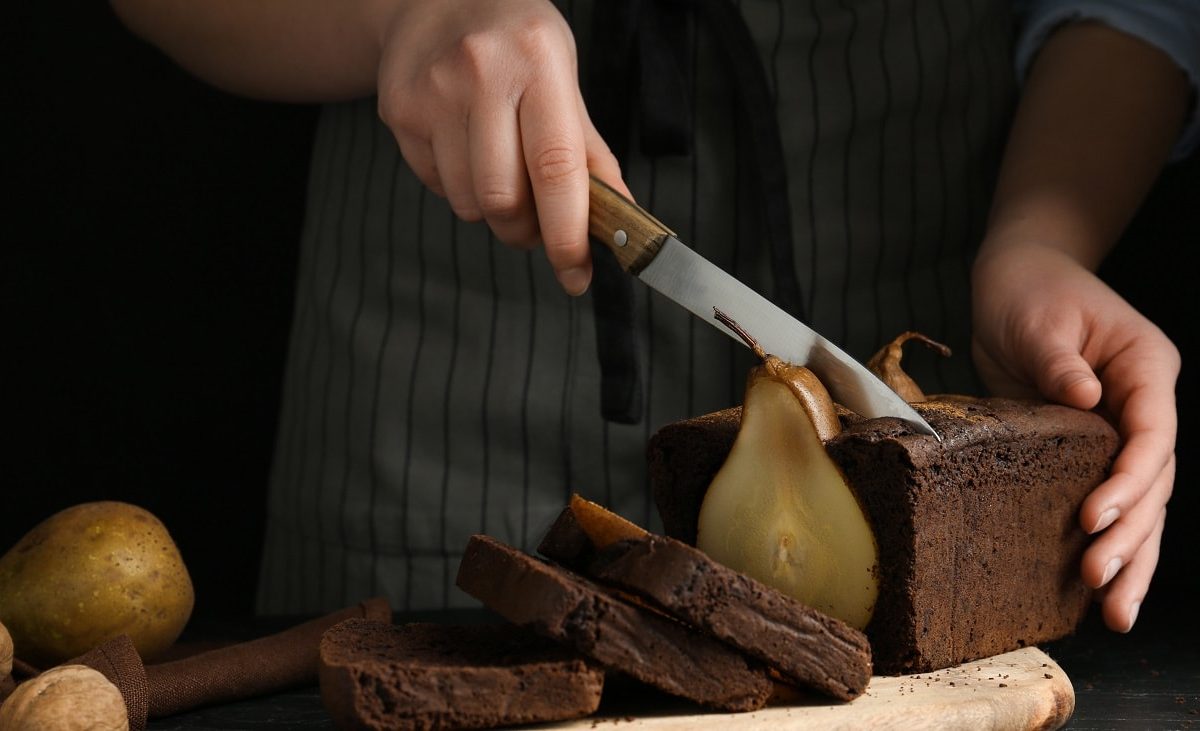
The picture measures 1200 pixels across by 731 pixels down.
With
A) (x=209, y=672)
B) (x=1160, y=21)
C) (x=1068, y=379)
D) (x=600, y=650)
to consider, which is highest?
(x=1160, y=21)

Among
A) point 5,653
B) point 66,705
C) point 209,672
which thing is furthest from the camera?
point 209,672

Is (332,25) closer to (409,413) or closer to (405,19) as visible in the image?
(405,19)

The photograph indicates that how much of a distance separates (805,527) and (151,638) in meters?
0.68

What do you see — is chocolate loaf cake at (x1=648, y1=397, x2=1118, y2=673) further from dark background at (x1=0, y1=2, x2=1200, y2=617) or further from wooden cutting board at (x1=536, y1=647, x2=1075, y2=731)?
dark background at (x1=0, y1=2, x2=1200, y2=617)

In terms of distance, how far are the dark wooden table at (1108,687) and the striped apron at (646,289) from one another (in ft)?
0.94

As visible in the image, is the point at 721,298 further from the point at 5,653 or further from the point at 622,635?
the point at 5,653

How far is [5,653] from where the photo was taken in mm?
1155

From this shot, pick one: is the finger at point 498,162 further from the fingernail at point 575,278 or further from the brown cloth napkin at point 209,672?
the brown cloth napkin at point 209,672

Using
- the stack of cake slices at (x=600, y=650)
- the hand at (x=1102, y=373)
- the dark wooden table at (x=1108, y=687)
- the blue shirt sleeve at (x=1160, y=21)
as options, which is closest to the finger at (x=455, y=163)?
the stack of cake slices at (x=600, y=650)

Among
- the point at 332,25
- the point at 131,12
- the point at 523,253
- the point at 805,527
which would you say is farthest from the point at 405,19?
the point at 805,527

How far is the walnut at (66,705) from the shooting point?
101 centimetres

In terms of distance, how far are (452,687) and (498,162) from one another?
519 mm

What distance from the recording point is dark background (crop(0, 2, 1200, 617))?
233cm

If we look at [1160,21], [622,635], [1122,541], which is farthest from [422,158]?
[1160,21]
